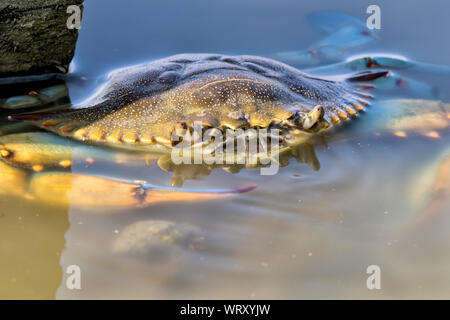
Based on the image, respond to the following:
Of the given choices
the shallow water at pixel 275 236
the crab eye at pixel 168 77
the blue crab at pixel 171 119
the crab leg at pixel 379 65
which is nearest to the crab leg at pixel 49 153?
the blue crab at pixel 171 119

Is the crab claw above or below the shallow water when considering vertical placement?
above

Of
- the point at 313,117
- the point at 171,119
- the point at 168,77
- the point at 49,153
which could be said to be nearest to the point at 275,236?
the point at 313,117

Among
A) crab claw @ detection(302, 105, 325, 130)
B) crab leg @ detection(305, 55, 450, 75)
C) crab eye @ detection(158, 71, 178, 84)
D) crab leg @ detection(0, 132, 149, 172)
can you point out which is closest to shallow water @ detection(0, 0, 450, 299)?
crab leg @ detection(0, 132, 149, 172)

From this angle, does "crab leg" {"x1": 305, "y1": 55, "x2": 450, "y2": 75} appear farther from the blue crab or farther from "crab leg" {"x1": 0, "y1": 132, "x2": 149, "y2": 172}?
"crab leg" {"x1": 0, "y1": 132, "x2": 149, "y2": 172}

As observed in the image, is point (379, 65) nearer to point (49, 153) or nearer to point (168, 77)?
point (168, 77)

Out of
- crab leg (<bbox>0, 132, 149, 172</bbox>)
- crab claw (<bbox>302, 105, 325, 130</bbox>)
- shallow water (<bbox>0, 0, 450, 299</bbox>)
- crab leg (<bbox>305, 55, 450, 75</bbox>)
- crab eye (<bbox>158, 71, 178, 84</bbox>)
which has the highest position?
crab leg (<bbox>305, 55, 450, 75</bbox>)
